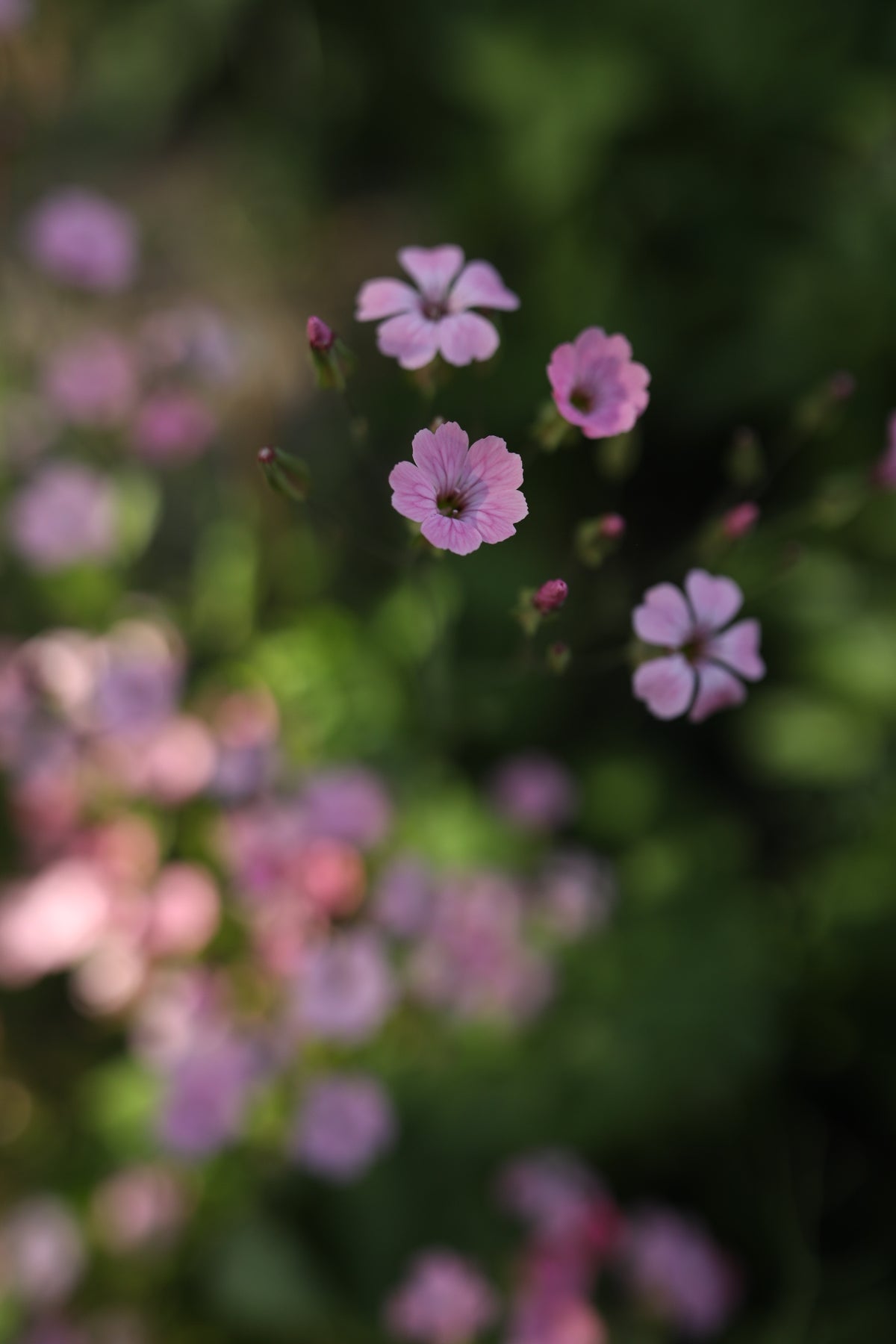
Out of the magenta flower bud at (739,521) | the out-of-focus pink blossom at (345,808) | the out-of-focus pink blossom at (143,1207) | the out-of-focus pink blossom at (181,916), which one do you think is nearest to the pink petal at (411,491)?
the magenta flower bud at (739,521)

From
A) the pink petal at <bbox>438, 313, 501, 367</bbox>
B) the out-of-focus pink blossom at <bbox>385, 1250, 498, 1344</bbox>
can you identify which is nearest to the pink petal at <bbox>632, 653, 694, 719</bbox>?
the pink petal at <bbox>438, 313, 501, 367</bbox>

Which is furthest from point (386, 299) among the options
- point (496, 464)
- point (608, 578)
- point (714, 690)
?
point (608, 578)

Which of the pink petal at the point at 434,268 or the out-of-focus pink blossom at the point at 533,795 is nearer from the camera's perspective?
the pink petal at the point at 434,268

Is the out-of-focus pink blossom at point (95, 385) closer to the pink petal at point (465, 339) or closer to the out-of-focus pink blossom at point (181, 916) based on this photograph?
the out-of-focus pink blossom at point (181, 916)

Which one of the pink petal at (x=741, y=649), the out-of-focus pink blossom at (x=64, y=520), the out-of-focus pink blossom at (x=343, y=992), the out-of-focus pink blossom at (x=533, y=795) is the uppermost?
the pink petal at (x=741, y=649)

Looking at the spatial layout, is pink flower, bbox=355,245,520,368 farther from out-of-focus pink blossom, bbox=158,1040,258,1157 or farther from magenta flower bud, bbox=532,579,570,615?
out-of-focus pink blossom, bbox=158,1040,258,1157

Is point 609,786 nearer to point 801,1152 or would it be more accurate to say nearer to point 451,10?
point 801,1152
